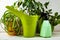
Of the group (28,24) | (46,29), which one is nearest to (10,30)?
(28,24)

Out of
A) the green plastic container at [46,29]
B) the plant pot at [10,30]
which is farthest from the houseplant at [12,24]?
the green plastic container at [46,29]

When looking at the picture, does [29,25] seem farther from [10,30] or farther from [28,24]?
[10,30]

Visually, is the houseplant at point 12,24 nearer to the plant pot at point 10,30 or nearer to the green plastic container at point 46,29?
the plant pot at point 10,30

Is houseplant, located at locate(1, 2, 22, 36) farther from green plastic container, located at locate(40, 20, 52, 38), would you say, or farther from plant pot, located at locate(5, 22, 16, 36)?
green plastic container, located at locate(40, 20, 52, 38)

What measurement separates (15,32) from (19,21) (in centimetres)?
9

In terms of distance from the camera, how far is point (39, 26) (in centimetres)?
110

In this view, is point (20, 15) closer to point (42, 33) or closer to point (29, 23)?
point (29, 23)

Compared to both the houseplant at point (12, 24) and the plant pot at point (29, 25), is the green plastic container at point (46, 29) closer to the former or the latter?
the plant pot at point (29, 25)

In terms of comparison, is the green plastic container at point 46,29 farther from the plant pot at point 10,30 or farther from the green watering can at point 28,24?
the plant pot at point 10,30

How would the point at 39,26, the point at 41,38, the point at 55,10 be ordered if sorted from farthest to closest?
the point at 55,10
the point at 39,26
the point at 41,38

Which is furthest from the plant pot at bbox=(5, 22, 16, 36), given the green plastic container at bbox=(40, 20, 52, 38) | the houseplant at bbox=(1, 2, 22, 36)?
the green plastic container at bbox=(40, 20, 52, 38)

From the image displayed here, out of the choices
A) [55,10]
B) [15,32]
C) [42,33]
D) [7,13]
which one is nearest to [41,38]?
[42,33]

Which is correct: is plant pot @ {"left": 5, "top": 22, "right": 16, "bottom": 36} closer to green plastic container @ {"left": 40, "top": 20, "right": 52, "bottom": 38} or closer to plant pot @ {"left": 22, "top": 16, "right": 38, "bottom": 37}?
plant pot @ {"left": 22, "top": 16, "right": 38, "bottom": 37}

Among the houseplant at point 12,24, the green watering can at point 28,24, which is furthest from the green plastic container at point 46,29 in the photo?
the houseplant at point 12,24
